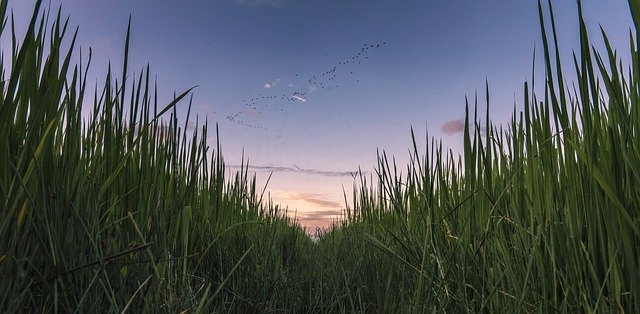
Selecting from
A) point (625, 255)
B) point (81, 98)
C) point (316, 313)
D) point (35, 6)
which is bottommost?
point (316, 313)

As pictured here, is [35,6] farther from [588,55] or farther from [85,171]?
[588,55]

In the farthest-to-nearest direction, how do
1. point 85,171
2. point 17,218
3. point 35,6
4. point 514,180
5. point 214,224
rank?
point 214,224, point 514,180, point 85,171, point 17,218, point 35,6

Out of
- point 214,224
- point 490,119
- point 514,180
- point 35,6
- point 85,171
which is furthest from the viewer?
point 214,224

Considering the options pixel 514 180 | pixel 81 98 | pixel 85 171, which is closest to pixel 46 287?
pixel 85 171

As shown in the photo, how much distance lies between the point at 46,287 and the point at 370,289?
173 cm

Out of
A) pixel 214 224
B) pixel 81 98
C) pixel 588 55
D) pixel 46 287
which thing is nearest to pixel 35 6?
pixel 81 98

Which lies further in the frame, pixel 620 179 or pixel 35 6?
pixel 620 179

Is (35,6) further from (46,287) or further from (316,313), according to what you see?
(316,313)

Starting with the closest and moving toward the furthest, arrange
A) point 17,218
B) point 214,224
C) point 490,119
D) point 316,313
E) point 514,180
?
point 17,218 < point 514,180 < point 490,119 < point 316,313 < point 214,224

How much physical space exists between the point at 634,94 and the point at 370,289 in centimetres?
175

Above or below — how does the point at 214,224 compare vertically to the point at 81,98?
below

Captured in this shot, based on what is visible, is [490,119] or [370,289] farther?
[370,289]

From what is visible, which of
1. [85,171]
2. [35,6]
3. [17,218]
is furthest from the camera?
[85,171]

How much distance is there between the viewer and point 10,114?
3.90ft
